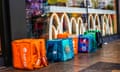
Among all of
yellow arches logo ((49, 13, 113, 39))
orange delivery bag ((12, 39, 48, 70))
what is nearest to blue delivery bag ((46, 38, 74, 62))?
orange delivery bag ((12, 39, 48, 70))

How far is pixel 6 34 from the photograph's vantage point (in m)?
7.27

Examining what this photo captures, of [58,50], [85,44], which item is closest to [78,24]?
[85,44]

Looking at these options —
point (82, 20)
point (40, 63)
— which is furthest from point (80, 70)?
point (82, 20)

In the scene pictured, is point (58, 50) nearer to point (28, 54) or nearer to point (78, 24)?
point (28, 54)

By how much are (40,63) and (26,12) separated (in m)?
1.71

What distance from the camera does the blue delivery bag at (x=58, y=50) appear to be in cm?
766

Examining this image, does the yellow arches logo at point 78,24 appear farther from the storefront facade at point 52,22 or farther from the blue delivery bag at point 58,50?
the blue delivery bag at point 58,50

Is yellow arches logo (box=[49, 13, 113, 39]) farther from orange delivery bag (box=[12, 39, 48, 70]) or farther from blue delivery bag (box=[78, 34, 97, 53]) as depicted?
orange delivery bag (box=[12, 39, 48, 70])

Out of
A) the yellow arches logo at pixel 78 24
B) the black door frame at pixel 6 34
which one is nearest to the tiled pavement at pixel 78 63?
the black door frame at pixel 6 34

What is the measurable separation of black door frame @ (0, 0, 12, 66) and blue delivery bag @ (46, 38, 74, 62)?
1125mm

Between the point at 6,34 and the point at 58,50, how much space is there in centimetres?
145

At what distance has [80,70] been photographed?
6.45m

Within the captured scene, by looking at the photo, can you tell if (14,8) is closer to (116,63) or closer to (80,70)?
(80,70)

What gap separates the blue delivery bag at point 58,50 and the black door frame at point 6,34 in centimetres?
113
